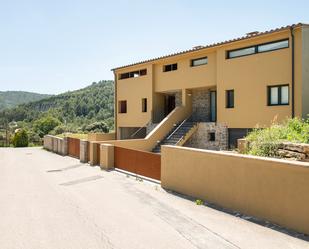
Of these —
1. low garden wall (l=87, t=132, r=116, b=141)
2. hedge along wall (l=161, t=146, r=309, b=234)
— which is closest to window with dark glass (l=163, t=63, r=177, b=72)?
low garden wall (l=87, t=132, r=116, b=141)

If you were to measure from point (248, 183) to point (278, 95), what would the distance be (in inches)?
452

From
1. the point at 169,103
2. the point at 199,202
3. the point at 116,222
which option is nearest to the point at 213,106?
the point at 169,103

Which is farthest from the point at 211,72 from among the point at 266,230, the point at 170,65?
the point at 266,230

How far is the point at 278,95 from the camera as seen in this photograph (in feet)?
61.2

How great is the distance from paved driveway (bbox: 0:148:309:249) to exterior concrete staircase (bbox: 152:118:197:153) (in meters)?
10.0

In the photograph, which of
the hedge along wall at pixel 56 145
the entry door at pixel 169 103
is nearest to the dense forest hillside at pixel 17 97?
the hedge along wall at pixel 56 145

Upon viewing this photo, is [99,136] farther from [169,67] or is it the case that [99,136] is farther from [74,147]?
[169,67]

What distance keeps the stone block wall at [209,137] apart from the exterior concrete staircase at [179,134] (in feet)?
1.69

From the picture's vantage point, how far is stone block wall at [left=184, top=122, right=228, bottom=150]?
22013mm

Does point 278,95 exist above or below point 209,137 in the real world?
above

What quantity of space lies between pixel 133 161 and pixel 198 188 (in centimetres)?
588

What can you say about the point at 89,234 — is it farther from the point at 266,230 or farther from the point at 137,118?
the point at 137,118

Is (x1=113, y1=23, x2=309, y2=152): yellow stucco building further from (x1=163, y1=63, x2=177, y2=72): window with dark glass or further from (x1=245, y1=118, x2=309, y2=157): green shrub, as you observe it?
(x1=245, y1=118, x2=309, y2=157): green shrub

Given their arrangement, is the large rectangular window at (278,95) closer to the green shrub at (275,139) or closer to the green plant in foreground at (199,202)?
the green shrub at (275,139)
